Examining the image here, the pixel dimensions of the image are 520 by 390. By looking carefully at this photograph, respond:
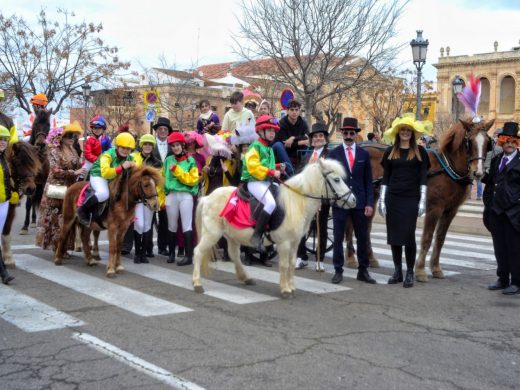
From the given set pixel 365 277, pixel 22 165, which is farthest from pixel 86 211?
pixel 365 277

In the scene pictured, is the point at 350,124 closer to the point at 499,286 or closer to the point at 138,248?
the point at 499,286

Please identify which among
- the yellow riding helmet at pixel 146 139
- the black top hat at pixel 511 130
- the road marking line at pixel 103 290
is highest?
the black top hat at pixel 511 130

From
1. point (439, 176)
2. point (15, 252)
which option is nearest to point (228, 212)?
point (439, 176)

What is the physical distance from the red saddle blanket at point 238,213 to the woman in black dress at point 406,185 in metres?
2.11

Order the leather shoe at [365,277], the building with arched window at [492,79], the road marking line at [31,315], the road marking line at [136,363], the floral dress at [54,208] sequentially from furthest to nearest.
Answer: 1. the building with arched window at [492,79]
2. the floral dress at [54,208]
3. the leather shoe at [365,277]
4. the road marking line at [31,315]
5. the road marking line at [136,363]

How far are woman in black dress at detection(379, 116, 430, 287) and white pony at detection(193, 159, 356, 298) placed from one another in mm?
1211

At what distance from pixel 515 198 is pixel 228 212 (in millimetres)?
3803

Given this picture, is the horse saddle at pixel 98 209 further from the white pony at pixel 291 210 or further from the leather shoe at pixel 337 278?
the leather shoe at pixel 337 278

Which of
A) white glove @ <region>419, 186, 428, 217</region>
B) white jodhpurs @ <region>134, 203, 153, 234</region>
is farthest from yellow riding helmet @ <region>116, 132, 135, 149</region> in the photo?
white glove @ <region>419, 186, 428, 217</region>

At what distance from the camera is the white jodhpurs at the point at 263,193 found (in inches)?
294

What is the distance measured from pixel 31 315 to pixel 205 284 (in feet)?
8.34

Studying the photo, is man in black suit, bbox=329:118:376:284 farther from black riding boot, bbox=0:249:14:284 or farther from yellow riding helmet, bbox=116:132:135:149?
black riding boot, bbox=0:249:14:284

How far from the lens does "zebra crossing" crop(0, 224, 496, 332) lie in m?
6.52

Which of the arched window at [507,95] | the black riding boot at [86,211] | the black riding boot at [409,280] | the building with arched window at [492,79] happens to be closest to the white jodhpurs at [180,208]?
the black riding boot at [86,211]
